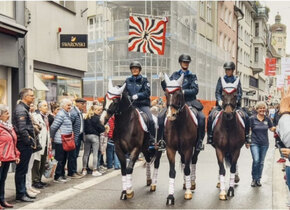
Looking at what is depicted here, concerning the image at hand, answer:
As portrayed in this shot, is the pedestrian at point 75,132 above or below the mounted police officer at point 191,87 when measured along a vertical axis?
below

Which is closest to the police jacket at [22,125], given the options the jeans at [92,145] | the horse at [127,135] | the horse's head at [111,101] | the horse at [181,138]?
the horse's head at [111,101]

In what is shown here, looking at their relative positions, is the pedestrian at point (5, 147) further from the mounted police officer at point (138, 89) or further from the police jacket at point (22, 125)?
the mounted police officer at point (138, 89)

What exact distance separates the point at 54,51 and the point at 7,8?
2638mm

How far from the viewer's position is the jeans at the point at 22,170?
7.83 metres

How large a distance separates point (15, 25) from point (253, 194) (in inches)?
293

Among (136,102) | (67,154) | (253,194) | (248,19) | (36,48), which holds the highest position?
(248,19)

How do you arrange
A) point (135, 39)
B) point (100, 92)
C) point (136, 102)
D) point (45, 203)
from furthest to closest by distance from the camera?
point (100, 92), point (135, 39), point (136, 102), point (45, 203)

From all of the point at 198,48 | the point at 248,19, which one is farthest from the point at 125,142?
the point at 248,19

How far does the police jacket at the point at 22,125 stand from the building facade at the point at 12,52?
3.77 m

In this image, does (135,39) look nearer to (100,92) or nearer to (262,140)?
(262,140)

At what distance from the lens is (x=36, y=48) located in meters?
12.9

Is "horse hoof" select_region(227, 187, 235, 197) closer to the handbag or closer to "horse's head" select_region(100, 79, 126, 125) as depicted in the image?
"horse's head" select_region(100, 79, 126, 125)

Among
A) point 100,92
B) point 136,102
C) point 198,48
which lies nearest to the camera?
point 136,102

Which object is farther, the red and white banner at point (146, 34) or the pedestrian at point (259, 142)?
the red and white banner at point (146, 34)
